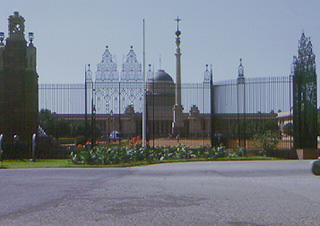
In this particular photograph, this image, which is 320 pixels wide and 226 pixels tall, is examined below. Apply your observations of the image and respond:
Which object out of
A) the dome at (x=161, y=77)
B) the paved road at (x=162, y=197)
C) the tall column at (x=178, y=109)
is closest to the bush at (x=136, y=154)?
the paved road at (x=162, y=197)

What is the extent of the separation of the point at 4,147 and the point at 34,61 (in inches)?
140

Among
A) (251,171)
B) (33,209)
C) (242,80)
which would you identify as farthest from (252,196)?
(242,80)

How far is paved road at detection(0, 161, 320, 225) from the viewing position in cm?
557

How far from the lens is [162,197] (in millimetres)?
7223

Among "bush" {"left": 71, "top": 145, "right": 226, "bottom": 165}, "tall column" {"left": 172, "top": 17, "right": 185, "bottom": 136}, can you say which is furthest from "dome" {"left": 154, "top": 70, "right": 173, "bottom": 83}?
"bush" {"left": 71, "top": 145, "right": 226, "bottom": 165}

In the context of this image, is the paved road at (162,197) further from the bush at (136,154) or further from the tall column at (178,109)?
the tall column at (178,109)

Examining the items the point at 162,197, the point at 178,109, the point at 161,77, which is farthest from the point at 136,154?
the point at 161,77

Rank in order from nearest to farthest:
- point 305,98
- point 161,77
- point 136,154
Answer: point 136,154
point 305,98
point 161,77

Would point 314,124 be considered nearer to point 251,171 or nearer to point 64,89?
point 251,171

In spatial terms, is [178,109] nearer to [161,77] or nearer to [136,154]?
[161,77]

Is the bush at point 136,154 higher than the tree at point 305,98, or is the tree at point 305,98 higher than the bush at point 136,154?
the tree at point 305,98

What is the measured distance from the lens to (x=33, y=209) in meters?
6.15

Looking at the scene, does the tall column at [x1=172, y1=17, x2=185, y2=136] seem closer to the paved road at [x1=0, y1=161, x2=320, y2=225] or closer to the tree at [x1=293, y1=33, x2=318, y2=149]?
the tree at [x1=293, y1=33, x2=318, y2=149]

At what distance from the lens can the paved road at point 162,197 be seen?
557cm
